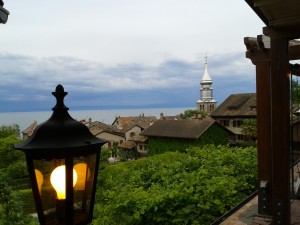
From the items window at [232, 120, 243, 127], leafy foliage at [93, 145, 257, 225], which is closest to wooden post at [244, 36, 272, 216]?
leafy foliage at [93, 145, 257, 225]

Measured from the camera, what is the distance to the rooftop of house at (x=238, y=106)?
39.9 m

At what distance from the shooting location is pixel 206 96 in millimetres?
79062

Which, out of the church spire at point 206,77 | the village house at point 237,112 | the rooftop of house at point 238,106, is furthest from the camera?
the church spire at point 206,77

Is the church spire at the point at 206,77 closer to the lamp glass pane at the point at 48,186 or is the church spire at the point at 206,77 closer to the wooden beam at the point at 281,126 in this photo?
the wooden beam at the point at 281,126

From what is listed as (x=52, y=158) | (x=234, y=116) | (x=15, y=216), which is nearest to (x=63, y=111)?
(x=52, y=158)

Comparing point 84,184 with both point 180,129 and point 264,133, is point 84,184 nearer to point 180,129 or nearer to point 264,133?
point 264,133

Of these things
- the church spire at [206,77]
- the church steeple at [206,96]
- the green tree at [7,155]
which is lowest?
the green tree at [7,155]

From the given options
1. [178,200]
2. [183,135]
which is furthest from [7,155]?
[178,200]

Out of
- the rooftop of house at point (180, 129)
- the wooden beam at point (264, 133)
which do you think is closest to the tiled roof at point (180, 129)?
the rooftop of house at point (180, 129)

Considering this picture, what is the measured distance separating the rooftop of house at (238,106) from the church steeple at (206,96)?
104 feet

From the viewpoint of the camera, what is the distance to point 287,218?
4125 millimetres

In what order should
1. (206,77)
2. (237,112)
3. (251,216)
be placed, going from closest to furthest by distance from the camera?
1. (251,216)
2. (237,112)
3. (206,77)

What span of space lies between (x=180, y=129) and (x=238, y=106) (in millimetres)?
10235

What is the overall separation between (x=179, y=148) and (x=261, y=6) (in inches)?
1238
